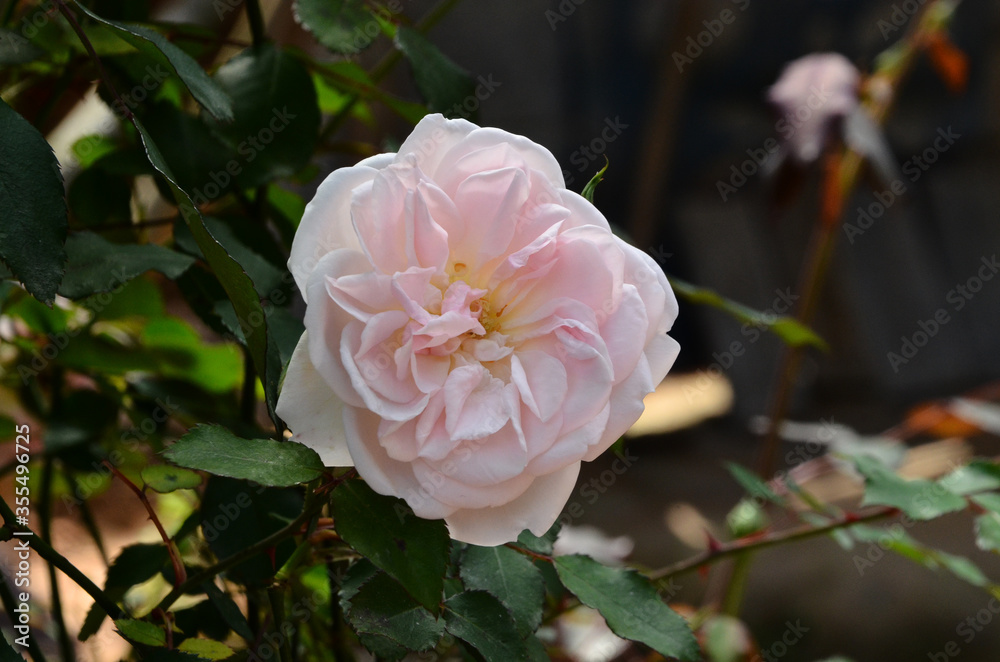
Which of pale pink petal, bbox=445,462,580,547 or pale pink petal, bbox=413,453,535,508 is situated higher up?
pale pink petal, bbox=413,453,535,508

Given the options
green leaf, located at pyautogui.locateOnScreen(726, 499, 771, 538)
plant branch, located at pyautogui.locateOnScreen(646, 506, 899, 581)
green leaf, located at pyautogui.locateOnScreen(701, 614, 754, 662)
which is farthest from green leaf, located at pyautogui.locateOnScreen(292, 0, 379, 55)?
green leaf, located at pyautogui.locateOnScreen(701, 614, 754, 662)

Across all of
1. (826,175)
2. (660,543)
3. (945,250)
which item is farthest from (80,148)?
(945,250)

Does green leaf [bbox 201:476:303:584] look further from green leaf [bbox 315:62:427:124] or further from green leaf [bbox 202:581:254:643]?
green leaf [bbox 315:62:427:124]

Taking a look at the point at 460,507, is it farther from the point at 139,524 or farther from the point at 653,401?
the point at 653,401

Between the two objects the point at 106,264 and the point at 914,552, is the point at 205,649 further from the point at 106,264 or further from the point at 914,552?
the point at 914,552

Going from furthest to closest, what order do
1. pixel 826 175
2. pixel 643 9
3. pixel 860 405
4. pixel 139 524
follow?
pixel 643 9 → pixel 860 405 → pixel 139 524 → pixel 826 175

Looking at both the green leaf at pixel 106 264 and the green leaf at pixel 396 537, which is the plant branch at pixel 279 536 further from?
the green leaf at pixel 106 264

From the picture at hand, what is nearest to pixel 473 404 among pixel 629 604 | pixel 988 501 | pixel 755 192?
pixel 629 604
